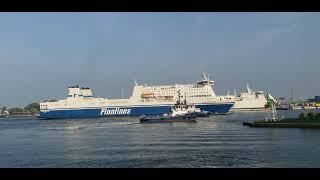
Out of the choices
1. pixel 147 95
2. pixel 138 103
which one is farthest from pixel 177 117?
pixel 147 95

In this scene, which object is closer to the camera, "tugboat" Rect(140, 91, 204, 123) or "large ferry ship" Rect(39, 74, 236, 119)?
"tugboat" Rect(140, 91, 204, 123)

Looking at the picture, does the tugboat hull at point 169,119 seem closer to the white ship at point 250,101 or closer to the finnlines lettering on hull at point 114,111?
the finnlines lettering on hull at point 114,111

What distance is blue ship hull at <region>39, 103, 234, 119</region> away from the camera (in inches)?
1735

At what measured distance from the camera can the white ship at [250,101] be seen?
52.4m

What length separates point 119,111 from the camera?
148ft
